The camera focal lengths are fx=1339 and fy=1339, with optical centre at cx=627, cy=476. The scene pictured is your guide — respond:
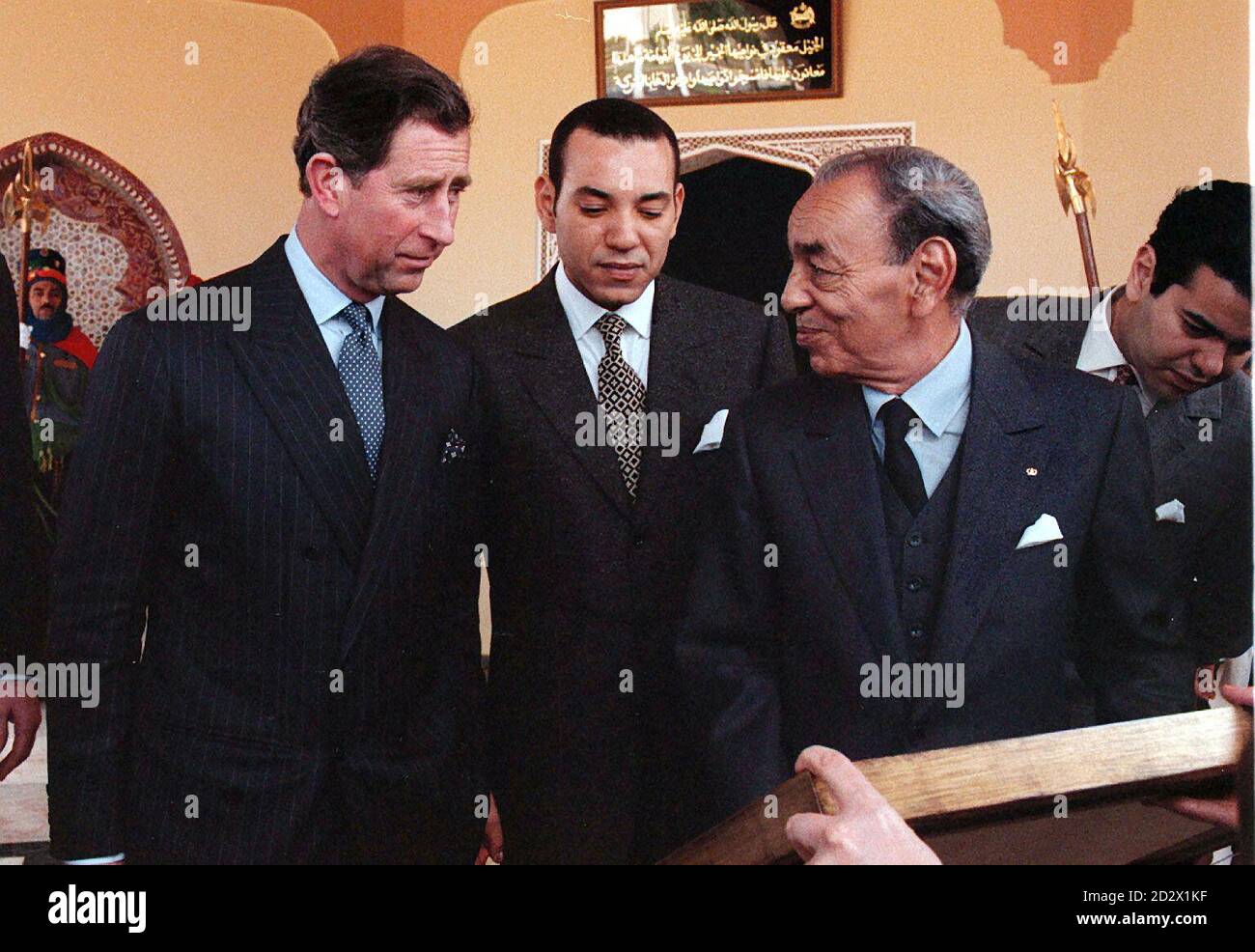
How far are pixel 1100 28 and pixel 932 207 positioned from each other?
0.59m

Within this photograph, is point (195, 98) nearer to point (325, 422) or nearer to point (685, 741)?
point (325, 422)

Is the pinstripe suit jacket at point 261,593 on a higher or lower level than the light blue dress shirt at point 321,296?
lower

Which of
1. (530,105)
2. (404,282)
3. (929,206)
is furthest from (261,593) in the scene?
(929,206)

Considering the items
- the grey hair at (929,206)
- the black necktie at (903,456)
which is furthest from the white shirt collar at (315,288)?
the black necktie at (903,456)

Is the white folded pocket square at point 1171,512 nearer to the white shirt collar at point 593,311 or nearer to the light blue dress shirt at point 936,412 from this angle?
the light blue dress shirt at point 936,412

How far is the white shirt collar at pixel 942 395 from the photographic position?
Result: 2.23 metres

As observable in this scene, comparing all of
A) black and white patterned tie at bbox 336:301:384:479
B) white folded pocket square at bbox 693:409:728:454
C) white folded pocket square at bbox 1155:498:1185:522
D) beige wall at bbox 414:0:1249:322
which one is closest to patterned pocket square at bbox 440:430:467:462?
black and white patterned tie at bbox 336:301:384:479

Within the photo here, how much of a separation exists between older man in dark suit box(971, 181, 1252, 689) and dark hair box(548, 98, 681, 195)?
0.64 meters

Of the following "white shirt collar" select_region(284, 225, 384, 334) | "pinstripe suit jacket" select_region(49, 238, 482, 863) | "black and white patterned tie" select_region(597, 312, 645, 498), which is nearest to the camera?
"pinstripe suit jacket" select_region(49, 238, 482, 863)

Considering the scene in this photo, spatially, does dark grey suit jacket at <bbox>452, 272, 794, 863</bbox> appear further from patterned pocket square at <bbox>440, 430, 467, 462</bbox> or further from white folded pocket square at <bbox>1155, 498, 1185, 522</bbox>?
white folded pocket square at <bbox>1155, 498, 1185, 522</bbox>

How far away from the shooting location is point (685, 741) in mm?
2332

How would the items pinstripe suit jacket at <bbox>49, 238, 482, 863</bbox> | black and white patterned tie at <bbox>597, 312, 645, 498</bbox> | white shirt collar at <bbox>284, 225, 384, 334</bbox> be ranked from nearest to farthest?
pinstripe suit jacket at <bbox>49, 238, 482, 863</bbox>, white shirt collar at <bbox>284, 225, 384, 334</bbox>, black and white patterned tie at <bbox>597, 312, 645, 498</bbox>

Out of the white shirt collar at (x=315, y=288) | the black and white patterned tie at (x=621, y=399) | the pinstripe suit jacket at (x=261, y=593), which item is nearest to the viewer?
the pinstripe suit jacket at (x=261, y=593)

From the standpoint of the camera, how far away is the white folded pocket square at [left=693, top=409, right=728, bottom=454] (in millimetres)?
2320
